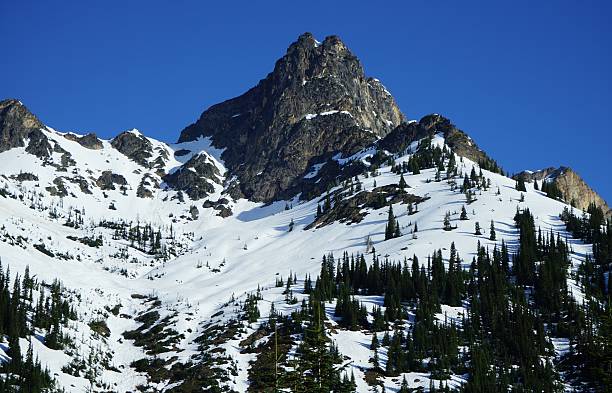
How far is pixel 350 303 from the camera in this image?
158375mm

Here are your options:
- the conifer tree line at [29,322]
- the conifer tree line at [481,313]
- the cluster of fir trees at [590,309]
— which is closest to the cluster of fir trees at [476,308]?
the conifer tree line at [481,313]

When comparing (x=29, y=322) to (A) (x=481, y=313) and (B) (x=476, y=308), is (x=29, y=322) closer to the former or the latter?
(B) (x=476, y=308)

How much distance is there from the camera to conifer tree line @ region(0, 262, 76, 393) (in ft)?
391

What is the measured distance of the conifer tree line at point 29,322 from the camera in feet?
391

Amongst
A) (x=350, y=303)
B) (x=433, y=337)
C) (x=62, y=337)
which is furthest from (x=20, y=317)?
(x=433, y=337)

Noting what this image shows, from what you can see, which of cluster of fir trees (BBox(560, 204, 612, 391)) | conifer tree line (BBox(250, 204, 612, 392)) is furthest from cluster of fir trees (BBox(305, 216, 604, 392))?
cluster of fir trees (BBox(560, 204, 612, 391))

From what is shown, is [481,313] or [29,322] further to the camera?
[481,313]

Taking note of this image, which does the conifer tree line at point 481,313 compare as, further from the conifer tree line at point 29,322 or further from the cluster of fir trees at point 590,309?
the conifer tree line at point 29,322

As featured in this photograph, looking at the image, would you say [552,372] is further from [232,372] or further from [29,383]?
[29,383]

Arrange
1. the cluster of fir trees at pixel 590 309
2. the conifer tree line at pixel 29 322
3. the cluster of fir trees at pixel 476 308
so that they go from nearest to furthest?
1. the conifer tree line at pixel 29 322
2. the cluster of fir trees at pixel 590 309
3. the cluster of fir trees at pixel 476 308

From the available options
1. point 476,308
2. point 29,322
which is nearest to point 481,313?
point 476,308

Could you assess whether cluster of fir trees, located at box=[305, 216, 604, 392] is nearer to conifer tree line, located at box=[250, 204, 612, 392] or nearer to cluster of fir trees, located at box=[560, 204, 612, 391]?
conifer tree line, located at box=[250, 204, 612, 392]

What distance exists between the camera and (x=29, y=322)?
148 meters

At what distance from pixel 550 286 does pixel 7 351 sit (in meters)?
109
